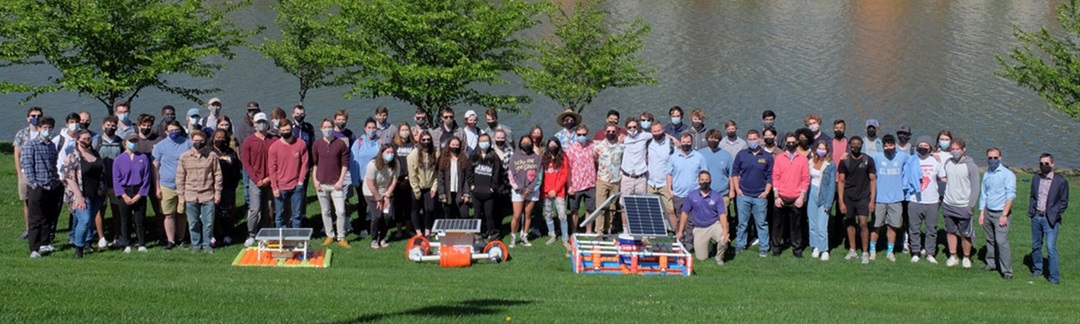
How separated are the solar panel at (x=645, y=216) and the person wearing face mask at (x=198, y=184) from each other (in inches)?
240

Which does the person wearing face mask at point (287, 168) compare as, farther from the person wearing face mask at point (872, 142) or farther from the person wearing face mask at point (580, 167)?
the person wearing face mask at point (872, 142)

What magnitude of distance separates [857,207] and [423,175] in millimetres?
6767

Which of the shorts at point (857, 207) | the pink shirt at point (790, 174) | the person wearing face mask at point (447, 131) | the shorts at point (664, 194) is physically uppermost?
the person wearing face mask at point (447, 131)

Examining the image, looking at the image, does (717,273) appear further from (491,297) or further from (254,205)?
(254,205)

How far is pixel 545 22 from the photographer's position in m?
57.1

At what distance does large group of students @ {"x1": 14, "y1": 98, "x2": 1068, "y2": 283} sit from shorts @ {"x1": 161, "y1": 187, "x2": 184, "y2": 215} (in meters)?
0.02

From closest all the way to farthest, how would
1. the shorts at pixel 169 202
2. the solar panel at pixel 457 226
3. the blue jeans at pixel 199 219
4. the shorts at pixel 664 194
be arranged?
1. the solar panel at pixel 457 226
2. the blue jeans at pixel 199 219
3. the shorts at pixel 169 202
4. the shorts at pixel 664 194

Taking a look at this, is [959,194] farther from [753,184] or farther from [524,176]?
[524,176]

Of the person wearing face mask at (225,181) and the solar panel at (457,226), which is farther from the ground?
the person wearing face mask at (225,181)

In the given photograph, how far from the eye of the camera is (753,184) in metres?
15.7

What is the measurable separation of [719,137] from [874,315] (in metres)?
5.34

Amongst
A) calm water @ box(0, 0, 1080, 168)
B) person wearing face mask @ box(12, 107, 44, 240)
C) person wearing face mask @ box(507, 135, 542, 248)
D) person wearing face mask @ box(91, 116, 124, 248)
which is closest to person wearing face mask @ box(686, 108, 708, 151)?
person wearing face mask @ box(507, 135, 542, 248)

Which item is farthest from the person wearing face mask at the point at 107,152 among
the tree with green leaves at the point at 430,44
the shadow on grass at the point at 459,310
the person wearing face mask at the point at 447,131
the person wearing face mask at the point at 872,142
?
the person wearing face mask at the point at 872,142

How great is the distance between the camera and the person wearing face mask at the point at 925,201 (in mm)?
15586
